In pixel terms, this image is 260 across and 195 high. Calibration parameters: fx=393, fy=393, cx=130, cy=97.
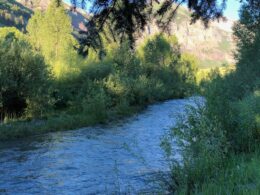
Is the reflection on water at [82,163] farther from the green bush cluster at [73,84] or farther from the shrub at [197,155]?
the green bush cluster at [73,84]

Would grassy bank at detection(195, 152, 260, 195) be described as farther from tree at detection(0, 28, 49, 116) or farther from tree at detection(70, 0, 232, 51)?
tree at detection(0, 28, 49, 116)

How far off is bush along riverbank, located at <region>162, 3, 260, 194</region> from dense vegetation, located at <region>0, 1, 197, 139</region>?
3.34ft

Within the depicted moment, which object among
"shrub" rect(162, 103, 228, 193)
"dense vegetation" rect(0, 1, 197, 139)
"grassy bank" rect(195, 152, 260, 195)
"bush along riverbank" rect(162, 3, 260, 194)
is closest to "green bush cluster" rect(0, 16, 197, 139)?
"dense vegetation" rect(0, 1, 197, 139)

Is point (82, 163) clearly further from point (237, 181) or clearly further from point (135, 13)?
point (135, 13)

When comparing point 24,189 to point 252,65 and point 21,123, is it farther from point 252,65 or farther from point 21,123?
point 252,65

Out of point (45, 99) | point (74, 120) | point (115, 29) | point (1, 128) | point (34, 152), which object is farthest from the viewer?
point (45, 99)

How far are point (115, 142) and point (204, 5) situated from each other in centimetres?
1732

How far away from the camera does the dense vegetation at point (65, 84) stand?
3072 cm

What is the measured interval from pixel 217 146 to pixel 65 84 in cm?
3720

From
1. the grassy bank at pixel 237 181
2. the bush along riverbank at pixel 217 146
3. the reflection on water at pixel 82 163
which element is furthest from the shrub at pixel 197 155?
the reflection on water at pixel 82 163

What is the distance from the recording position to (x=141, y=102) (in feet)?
173

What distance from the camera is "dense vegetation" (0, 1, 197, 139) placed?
3072 cm

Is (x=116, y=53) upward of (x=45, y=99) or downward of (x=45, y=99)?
upward

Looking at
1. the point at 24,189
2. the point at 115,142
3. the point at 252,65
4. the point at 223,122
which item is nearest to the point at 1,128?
the point at 115,142
